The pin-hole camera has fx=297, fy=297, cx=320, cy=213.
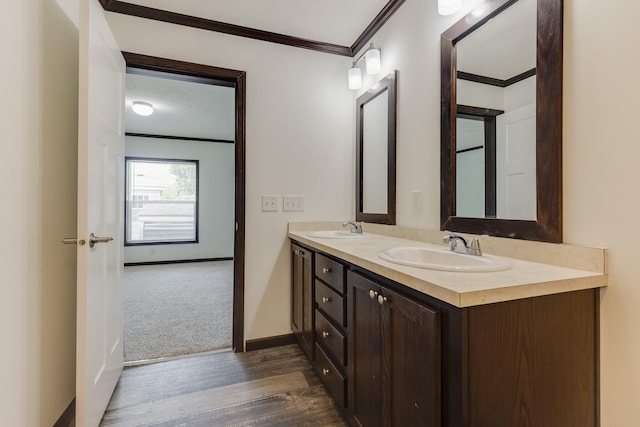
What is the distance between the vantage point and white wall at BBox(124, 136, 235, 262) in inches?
207

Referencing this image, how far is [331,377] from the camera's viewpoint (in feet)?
5.01

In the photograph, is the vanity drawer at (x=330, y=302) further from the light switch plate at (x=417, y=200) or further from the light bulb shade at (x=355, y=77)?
the light bulb shade at (x=355, y=77)

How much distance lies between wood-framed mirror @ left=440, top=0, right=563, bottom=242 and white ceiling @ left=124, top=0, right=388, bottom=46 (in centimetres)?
80

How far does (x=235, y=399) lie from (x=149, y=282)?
3.04 meters

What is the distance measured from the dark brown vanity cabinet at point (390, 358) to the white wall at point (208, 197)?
15.7ft

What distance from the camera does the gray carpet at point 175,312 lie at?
2.22m

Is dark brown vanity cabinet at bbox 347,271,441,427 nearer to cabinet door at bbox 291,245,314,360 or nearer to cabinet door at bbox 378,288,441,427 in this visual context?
cabinet door at bbox 378,288,441,427

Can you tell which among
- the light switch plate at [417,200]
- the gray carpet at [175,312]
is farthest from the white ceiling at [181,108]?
the light switch plate at [417,200]

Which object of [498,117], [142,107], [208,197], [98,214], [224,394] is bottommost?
[224,394]

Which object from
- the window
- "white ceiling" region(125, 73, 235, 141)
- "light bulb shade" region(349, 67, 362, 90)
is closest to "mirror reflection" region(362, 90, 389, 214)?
"light bulb shade" region(349, 67, 362, 90)

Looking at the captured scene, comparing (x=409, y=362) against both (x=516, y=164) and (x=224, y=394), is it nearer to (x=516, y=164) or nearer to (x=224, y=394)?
(x=516, y=164)

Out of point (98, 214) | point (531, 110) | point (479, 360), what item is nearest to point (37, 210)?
point (98, 214)

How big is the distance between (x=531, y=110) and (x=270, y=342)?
6.91 ft

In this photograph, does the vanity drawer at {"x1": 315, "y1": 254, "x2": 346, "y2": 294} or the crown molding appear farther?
the crown molding
